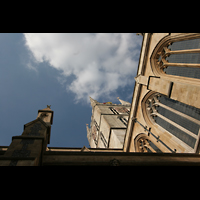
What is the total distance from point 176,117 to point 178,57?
17.1ft

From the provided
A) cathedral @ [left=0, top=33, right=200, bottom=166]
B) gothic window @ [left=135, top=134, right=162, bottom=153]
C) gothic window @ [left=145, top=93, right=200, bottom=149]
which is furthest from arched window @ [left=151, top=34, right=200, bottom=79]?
gothic window @ [left=135, top=134, right=162, bottom=153]

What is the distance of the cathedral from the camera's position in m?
6.77

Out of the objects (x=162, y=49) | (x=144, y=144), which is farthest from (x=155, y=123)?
(x=162, y=49)

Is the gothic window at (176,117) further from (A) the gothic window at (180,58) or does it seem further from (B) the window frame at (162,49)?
(A) the gothic window at (180,58)

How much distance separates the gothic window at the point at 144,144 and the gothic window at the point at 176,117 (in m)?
2.15

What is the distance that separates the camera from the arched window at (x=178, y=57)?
1027 cm

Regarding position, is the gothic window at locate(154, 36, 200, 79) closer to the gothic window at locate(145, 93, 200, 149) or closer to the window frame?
the window frame

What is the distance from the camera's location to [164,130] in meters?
12.8

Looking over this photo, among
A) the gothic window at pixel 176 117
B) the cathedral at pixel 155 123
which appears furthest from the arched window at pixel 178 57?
the gothic window at pixel 176 117

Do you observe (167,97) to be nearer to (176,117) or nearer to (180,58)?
(176,117)

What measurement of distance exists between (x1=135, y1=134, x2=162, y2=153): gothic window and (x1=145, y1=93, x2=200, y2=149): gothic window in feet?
7.05

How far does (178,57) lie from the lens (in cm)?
1190
